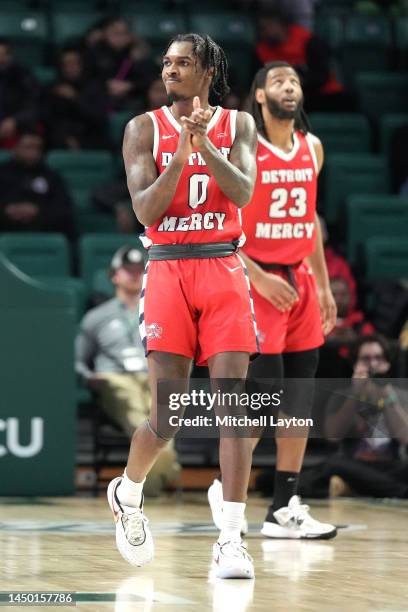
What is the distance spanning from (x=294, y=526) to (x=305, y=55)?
8.51 m

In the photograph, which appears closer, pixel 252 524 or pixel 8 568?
pixel 8 568

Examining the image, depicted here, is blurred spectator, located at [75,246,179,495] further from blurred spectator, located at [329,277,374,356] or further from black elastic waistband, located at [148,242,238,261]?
black elastic waistband, located at [148,242,238,261]

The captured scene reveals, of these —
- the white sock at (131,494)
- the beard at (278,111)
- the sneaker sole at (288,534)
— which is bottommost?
the sneaker sole at (288,534)

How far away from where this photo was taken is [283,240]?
6.73 m

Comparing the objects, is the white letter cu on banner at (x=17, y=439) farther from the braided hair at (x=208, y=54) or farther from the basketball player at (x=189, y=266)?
the braided hair at (x=208, y=54)

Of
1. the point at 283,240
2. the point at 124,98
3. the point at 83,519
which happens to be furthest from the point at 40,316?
the point at 124,98

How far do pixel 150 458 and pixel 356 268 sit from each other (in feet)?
21.7

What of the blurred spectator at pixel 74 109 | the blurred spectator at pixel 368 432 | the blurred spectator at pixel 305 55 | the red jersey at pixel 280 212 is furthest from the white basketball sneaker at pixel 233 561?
the blurred spectator at pixel 305 55

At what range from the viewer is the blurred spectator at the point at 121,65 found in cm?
1363

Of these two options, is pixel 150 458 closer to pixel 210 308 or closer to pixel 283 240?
pixel 210 308

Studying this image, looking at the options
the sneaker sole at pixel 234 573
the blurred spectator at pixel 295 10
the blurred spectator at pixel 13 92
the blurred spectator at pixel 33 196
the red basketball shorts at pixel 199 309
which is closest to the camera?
the sneaker sole at pixel 234 573

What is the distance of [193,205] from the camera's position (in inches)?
210

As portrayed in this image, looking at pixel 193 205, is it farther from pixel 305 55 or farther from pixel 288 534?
pixel 305 55

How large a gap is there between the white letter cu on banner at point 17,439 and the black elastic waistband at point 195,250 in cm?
363
